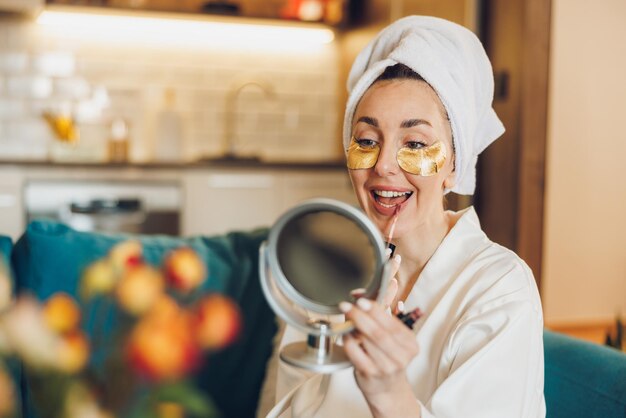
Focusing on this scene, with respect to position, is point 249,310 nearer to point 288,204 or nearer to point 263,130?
point 288,204

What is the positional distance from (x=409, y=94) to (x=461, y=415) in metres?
0.52

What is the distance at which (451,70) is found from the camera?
3.82 ft

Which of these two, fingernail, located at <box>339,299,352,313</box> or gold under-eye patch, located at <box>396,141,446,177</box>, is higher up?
→ gold under-eye patch, located at <box>396,141,446,177</box>

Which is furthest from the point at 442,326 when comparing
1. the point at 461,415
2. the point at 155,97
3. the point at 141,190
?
the point at 155,97

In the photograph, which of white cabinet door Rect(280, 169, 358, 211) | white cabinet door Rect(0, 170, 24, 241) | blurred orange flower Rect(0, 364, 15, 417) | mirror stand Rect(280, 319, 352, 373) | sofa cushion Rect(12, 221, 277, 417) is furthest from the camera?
white cabinet door Rect(280, 169, 358, 211)

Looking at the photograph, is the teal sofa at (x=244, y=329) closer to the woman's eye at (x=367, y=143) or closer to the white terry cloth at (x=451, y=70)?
the white terry cloth at (x=451, y=70)

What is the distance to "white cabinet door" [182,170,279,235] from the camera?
361 cm

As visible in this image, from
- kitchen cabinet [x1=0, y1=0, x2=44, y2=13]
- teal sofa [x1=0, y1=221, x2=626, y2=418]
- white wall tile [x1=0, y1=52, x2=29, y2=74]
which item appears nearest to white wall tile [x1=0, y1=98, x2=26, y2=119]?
white wall tile [x1=0, y1=52, x2=29, y2=74]

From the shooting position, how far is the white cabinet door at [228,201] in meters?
3.61

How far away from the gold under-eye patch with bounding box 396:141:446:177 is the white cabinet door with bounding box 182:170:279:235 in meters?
2.53

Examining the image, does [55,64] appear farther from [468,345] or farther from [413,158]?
[468,345]

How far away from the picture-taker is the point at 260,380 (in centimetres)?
164

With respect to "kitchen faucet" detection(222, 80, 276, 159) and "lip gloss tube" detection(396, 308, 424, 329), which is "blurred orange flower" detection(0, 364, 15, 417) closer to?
"lip gloss tube" detection(396, 308, 424, 329)

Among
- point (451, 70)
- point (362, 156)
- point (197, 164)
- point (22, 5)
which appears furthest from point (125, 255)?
point (22, 5)
